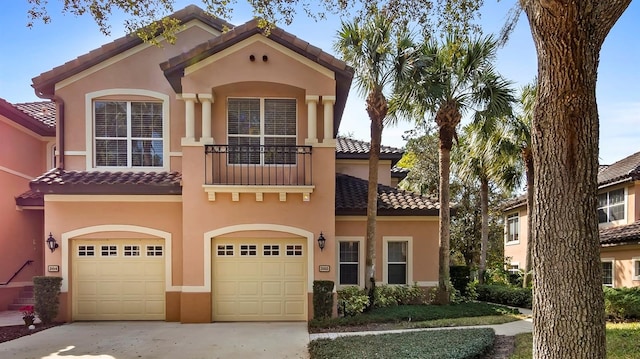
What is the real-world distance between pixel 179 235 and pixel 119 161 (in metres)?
3.05

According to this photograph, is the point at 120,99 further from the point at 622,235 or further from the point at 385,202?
the point at 622,235

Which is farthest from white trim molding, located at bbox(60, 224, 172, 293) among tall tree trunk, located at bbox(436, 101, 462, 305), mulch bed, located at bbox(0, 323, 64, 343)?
tall tree trunk, located at bbox(436, 101, 462, 305)

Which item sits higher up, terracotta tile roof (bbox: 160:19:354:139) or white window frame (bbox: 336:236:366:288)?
terracotta tile roof (bbox: 160:19:354:139)

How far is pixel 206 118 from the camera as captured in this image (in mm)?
11227

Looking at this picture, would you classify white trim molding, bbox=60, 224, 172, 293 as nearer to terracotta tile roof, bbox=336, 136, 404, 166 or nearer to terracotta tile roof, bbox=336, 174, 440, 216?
terracotta tile roof, bbox=336, 174, 440, 216

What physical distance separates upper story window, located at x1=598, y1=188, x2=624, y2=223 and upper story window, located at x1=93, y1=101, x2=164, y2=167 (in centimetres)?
1751

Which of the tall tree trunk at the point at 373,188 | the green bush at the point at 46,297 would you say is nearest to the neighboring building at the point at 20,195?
the green bush at the point at 46,297

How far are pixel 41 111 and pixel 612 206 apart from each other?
23991 mm

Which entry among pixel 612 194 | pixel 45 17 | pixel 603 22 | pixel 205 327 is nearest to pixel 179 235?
pixel 205 327

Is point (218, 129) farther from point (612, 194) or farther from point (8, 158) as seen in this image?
point (612, 194)

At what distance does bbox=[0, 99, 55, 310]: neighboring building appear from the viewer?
44.2ft

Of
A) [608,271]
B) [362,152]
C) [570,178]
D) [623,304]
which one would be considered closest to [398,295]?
[362,152]

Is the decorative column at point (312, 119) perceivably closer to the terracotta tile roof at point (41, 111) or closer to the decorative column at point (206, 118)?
the decorative column at point (206, 118)

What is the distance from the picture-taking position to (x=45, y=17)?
7180 mm
